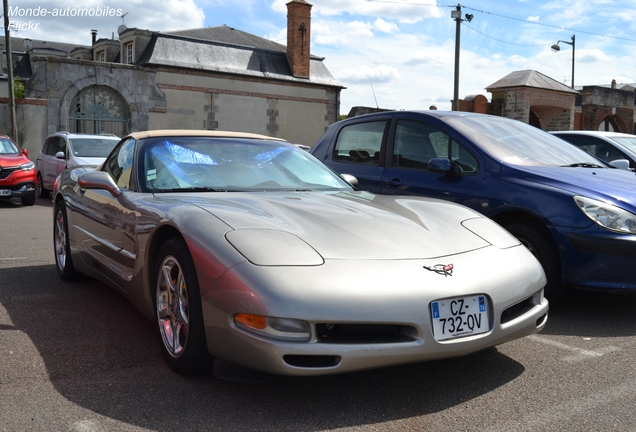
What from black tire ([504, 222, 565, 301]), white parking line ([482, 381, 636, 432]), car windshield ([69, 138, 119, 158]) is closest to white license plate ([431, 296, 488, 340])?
white parking line ([482, 381, 636, 432])

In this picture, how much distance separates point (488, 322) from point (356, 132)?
3687 millimetres

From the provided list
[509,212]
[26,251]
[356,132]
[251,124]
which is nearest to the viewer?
[509,212]

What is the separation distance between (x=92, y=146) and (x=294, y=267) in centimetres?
1242

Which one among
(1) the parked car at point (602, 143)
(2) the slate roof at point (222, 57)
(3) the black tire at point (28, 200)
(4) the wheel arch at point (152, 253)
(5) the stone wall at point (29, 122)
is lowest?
(3) the black tire at point (28, 200)

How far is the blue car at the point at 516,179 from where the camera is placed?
14.3ft

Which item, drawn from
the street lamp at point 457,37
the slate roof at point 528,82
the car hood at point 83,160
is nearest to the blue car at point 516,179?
the car hood at point 83,160

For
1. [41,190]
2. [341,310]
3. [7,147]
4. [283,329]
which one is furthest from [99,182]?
[41,190]

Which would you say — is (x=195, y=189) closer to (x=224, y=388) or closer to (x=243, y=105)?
(x=224, y=388)

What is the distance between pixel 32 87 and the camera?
2478 centimetres

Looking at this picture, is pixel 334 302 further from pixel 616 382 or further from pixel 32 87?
pixel 32 87

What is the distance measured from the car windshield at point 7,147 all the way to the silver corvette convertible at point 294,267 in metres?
11.2

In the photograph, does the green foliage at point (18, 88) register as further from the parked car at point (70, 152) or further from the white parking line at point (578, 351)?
the white parking line at point (578, 351)

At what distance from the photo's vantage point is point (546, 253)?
4520 mm

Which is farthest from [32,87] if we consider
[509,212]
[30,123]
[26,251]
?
[509,212]
